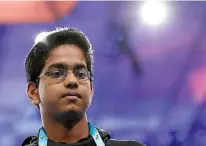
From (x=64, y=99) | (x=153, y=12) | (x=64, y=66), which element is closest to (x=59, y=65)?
(x=64, y=66)

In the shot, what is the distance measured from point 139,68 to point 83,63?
1935 millimetres

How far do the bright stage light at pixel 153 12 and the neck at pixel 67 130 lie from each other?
82.6 inches

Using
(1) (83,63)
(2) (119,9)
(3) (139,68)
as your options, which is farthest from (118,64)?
(1) (83,63)

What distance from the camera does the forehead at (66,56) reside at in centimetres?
118

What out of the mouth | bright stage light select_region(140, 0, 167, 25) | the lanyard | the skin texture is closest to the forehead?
the skin texture

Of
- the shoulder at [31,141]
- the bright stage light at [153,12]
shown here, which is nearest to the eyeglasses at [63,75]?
the shoulder at [31,141]

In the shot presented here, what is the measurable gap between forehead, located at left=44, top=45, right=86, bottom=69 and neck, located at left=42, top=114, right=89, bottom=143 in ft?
0.57

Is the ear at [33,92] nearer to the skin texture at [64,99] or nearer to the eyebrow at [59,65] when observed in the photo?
the skin texture at [64,99]

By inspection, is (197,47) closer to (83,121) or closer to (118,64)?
(118,64)

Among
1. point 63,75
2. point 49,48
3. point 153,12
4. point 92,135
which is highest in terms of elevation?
point 153,12

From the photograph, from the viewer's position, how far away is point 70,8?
320 cm

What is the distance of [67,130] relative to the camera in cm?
120

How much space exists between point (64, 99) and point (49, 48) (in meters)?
0.21

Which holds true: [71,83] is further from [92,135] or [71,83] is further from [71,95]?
[92,135]
